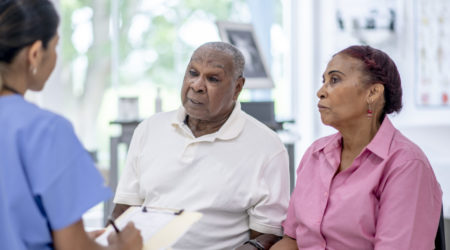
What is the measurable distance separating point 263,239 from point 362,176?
1.30ft

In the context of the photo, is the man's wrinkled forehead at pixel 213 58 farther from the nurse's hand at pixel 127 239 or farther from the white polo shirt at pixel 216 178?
the nurse's hand at pixel 127 239

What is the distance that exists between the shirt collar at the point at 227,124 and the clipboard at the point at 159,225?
538mm

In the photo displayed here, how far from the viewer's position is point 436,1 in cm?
413

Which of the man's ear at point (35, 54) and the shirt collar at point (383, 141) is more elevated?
the man's ear at point (35, 54)

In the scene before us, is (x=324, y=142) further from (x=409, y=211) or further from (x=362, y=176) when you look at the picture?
(x=409, y=211)

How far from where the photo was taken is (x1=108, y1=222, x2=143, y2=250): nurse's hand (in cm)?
120

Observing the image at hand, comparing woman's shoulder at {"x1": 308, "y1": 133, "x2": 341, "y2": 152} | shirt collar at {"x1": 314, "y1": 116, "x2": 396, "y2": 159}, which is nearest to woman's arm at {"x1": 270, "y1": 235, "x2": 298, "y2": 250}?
woman's shoulder at {"x1": 308, "y1": 133, "x2": 341, "y2": 152}

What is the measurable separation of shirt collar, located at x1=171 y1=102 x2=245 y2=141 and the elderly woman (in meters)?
0.26

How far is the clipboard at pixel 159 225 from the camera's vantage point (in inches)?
50.1

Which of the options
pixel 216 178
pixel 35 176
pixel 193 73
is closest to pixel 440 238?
pixel 216 178

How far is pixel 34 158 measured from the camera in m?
1.02

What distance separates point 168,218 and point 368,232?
1.94 feet

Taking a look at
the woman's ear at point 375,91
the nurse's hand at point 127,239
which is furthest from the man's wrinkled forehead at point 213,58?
the nurse's hand at point 127,239

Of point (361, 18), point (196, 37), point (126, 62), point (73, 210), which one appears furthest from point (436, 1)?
point (73, 210)
